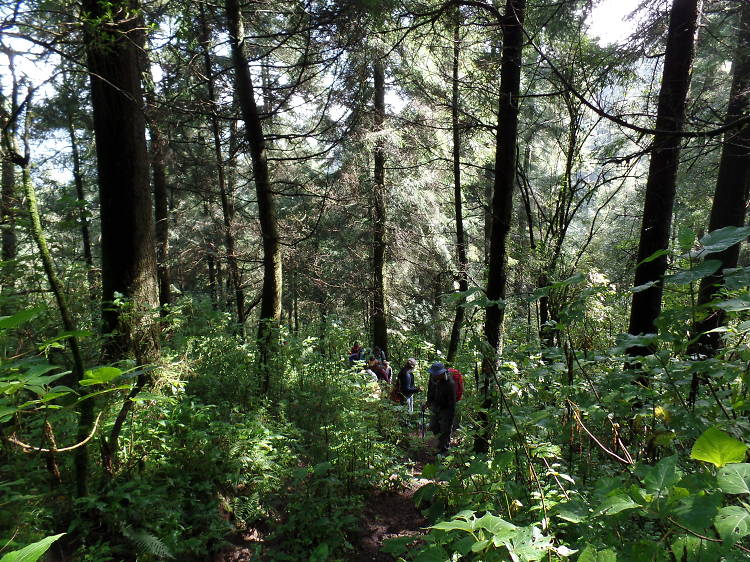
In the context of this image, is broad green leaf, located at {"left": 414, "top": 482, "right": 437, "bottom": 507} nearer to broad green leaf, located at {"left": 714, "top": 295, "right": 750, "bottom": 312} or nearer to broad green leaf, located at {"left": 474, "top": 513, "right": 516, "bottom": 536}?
broad green leaf, located at {"left": 474, "top": 513, "right": 516, "bottom": 536}

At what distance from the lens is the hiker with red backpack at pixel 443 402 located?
6609 mm

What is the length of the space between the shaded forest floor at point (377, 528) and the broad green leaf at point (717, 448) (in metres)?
2.75

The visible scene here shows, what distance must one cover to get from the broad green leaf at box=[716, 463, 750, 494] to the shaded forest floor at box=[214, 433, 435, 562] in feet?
8.99

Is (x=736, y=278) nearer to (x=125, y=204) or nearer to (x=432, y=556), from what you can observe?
(x=432, y=556)

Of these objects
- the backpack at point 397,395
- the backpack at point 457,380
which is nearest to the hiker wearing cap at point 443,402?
the backpack at point 457,380

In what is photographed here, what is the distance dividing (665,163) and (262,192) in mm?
6625

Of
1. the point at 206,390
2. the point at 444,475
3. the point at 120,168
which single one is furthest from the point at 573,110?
the point at 206,390

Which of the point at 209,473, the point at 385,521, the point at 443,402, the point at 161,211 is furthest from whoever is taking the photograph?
the point at 161,211

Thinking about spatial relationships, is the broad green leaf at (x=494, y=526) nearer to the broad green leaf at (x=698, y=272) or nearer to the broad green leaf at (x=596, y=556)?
the broad green leaf at (x=596, y=556)

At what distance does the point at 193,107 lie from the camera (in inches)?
312

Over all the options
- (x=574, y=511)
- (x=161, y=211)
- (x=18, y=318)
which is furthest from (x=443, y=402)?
(x=161, y=211)

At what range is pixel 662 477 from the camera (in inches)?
48.8

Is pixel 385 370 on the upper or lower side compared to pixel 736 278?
lower

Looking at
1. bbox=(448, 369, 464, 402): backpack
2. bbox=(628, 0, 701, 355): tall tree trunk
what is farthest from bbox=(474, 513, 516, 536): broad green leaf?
bbox=(448, 369, 464, 402): backpack
